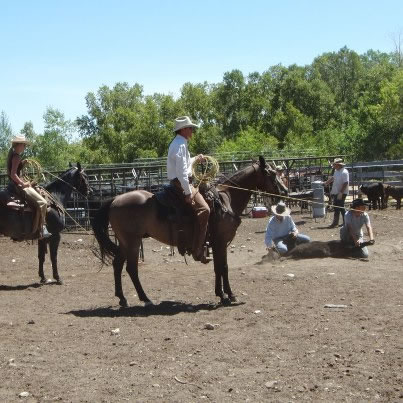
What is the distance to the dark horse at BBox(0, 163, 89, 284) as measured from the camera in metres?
12.3

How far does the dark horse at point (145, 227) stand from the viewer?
31.6ft

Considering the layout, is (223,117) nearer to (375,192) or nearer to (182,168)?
(375,192)

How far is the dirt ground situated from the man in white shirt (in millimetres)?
967

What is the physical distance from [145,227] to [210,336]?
7.95ft

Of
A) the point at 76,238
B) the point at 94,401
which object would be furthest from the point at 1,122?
the point at 94,401

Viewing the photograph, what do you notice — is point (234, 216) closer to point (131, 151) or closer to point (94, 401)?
point (94, 401)

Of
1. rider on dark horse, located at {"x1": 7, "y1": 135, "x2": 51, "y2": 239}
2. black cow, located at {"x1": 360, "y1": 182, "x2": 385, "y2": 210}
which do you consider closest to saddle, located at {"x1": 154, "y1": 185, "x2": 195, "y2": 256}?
A: rider on dark horse, located at {"x1": 7, "y1": 135, "x2": 51, "y2": 239}

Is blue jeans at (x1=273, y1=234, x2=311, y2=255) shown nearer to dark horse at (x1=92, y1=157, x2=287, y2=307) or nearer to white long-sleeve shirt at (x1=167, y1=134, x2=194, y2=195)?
dark horse at (x1=92, y1=157, x2=287, y2=307)

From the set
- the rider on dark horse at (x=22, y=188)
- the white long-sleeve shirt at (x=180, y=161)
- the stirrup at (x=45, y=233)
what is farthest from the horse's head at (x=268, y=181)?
the stirrup at (x=45, y=233)

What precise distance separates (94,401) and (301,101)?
6025 cm

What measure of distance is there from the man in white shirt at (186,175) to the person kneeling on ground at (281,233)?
12.1 feet

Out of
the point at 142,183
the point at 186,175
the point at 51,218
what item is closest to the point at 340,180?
the point at 142,183

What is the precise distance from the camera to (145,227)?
967 centimetres

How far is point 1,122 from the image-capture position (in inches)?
2955
